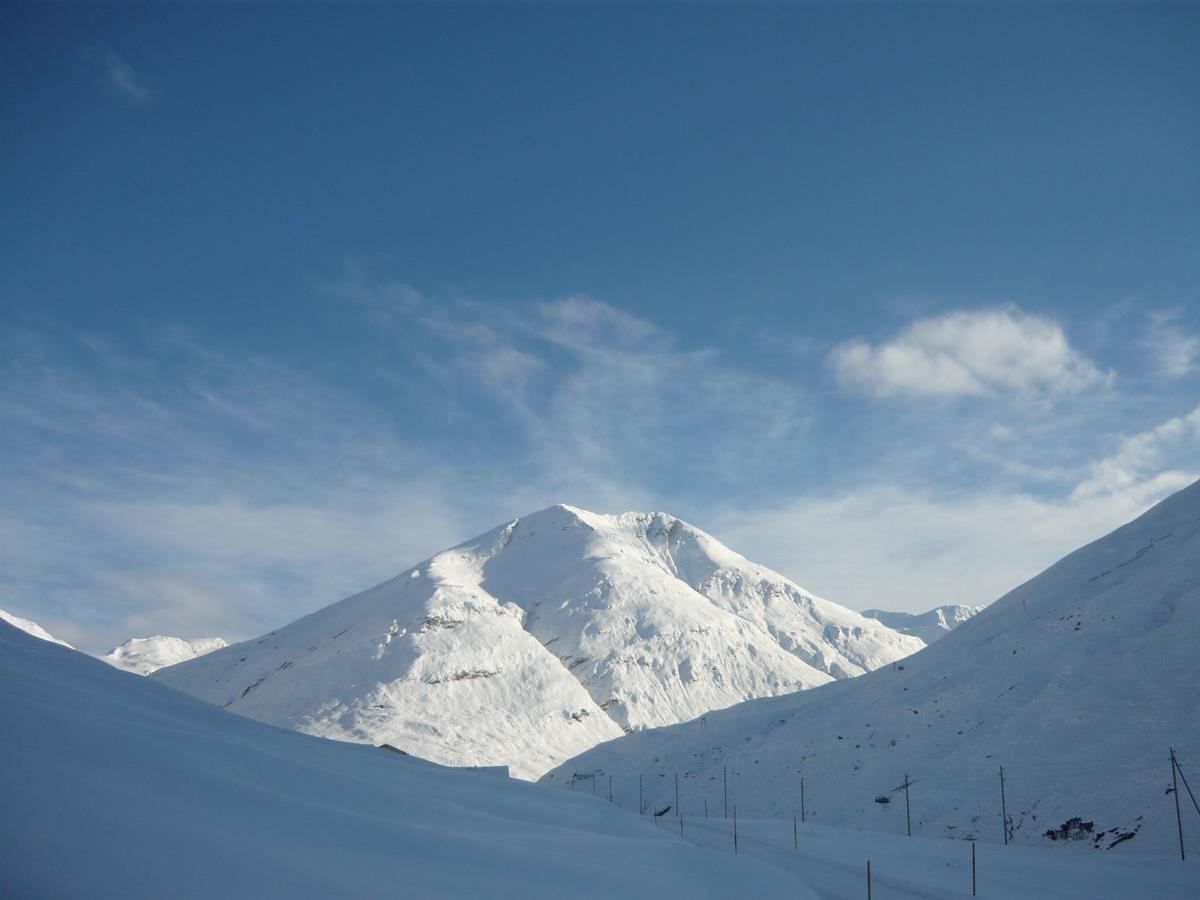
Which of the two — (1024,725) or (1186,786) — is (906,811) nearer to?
(1024,725)

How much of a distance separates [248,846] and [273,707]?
150m

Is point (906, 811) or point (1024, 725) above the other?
point (1024, 725)

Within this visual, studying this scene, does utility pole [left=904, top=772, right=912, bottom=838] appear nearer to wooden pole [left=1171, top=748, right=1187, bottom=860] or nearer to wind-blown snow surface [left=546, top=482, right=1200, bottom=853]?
wind-blown snow surface [left=546, top=482, right=1200, bottom=853]

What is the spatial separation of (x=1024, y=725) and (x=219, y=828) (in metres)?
59.8

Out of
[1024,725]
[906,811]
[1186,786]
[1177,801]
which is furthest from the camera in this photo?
[1024,725]

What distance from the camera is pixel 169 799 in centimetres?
955

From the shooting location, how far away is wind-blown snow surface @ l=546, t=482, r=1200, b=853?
44.2 metres

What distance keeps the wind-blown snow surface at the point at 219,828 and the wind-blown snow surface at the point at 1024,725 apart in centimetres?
3422

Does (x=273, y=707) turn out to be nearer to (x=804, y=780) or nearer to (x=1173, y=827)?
(x=804, y=780)

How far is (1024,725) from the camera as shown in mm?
53812

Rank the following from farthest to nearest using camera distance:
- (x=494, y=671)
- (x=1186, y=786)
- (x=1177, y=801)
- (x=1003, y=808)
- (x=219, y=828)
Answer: (x=494, y=671) → (x=1003, y=808) → (x=1186, y=786) → (x=1177, y=801) → (x=219, y=828)

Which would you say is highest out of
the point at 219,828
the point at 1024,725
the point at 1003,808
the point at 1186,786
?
the point at 1024,725

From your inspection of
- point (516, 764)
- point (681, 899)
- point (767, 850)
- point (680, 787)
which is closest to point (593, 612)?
point (516, 764)

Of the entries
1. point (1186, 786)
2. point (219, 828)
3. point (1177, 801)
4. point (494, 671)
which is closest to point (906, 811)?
point (1186, 786)
